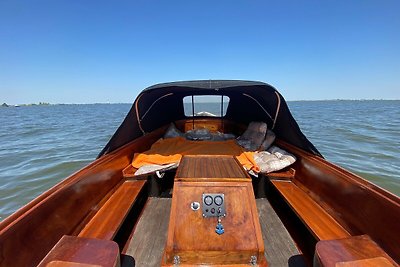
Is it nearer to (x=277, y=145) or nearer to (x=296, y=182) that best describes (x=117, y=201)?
(x=296, y=182)

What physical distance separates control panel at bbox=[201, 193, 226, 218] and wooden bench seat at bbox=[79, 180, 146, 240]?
0.97m

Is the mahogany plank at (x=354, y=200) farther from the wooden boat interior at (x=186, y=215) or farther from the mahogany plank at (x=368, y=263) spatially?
the mahogany plank at (x=368, y=263)

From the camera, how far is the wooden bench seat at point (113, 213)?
7.00 ft

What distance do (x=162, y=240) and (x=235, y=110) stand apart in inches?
182

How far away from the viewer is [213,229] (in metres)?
1.81

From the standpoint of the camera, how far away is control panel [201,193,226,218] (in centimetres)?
187

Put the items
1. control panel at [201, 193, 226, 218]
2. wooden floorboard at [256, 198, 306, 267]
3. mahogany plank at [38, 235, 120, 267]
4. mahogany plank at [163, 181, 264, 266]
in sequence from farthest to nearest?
wooden floorboard at [256, 198, 306, 267]
control panel at [201, 193, 226, 218]
mahogany plank at [163, 181, 264, 266]
mahogany plank at [38, 235, 120, 267]

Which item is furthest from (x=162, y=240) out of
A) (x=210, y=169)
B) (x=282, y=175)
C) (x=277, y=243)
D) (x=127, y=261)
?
(x=282, y=175)

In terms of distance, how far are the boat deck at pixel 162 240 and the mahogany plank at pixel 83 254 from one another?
73 cm

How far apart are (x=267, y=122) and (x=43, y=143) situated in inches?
482

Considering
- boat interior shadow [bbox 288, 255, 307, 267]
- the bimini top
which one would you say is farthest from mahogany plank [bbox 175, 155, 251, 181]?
the bimini top

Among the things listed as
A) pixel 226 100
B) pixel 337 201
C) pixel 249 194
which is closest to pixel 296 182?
pixel 337 201

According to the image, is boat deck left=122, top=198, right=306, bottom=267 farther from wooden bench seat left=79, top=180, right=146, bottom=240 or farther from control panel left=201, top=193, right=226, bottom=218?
control panel left=201, top=193, right=226, bottom=218

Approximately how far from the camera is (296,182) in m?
3.21
